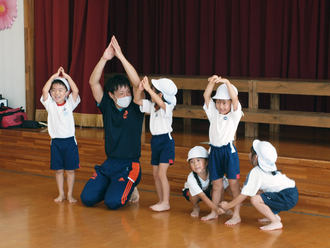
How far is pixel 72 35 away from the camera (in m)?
5.06

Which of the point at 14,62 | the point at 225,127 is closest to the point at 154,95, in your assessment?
the point at 225,127

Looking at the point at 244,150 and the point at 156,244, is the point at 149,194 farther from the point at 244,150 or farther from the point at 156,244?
the point at 156,244

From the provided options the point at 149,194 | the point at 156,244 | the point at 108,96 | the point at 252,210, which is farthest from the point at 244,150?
the point at 156,244

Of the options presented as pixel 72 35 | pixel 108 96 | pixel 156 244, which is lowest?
pixel 156 244

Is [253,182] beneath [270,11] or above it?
beneath

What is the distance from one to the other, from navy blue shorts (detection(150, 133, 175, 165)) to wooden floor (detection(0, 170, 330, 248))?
1.18ft

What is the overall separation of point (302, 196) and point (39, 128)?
280cm

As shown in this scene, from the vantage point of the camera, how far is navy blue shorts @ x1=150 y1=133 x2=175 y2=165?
10.5 ft

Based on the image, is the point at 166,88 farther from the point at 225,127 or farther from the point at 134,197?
the point at 134,197

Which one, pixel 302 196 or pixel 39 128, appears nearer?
pixel 302 196

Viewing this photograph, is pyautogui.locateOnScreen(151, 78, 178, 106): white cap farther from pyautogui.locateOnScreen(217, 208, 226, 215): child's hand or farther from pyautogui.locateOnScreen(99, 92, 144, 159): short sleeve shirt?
pyautogui.locateOnScreen(217, 208, 226, 215): child's hand

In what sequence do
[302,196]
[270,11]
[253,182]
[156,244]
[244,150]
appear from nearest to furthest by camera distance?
[156,244], [253,182], [302,196], [244,150], [270,11]

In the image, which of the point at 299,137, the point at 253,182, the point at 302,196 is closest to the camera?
the point at 253,182

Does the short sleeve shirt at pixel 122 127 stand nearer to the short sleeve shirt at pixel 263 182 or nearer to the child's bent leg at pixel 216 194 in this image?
the child's bent leg at pixel 216 194
